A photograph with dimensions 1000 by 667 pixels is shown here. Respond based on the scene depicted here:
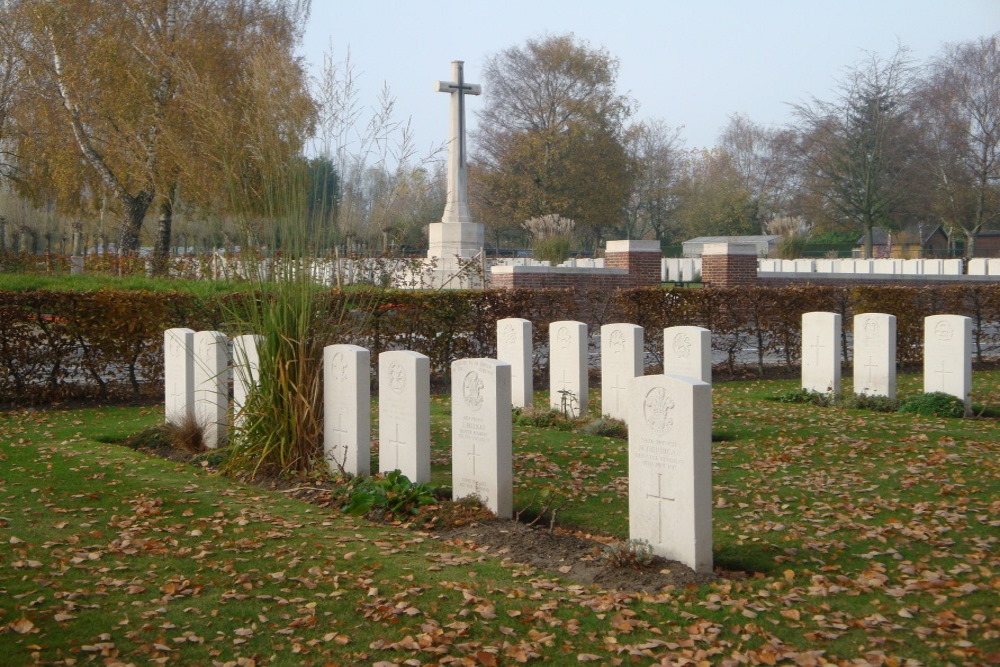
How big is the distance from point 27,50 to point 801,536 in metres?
A: 23.6

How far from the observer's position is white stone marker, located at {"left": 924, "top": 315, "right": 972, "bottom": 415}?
36.5 feet

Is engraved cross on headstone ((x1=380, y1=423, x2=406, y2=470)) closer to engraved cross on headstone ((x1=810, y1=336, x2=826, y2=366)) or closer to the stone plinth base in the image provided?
engraved cross on headstone ((x1=810, y1=336, x2=826, y2=366))

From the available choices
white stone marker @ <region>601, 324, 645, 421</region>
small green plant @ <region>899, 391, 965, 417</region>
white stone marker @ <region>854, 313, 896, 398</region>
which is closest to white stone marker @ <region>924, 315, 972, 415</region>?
small green plant @ <region>899, 391, 965, 417</region>

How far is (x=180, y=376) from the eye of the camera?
9273mm

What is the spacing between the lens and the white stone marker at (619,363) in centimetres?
1007

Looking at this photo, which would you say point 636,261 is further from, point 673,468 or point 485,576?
point 485,576

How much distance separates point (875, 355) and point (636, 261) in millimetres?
9532

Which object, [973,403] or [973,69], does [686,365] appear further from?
[973,69]

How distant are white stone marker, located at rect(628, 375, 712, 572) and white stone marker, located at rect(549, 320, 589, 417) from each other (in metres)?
4.80

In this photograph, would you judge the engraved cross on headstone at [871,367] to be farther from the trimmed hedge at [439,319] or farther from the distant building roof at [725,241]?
the distant building roof at [725,241]

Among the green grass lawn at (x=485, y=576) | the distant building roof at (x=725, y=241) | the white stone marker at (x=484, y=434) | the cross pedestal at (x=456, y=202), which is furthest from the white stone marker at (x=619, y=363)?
the distant building roof at (x=725, y=241)

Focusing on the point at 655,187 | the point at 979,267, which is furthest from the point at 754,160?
the point at 979,267

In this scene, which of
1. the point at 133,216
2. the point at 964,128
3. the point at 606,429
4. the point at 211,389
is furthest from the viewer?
the point at 964,128

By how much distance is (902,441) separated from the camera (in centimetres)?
890
